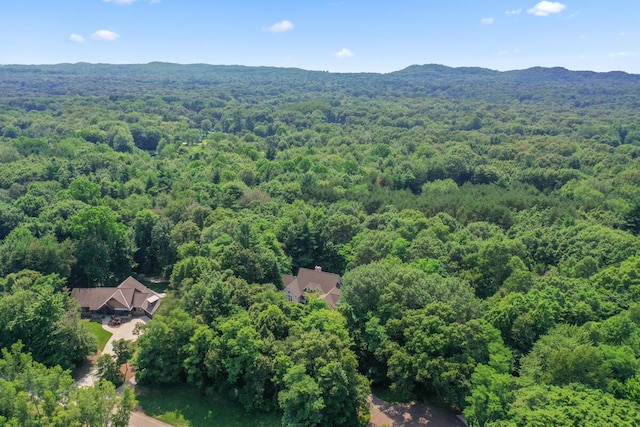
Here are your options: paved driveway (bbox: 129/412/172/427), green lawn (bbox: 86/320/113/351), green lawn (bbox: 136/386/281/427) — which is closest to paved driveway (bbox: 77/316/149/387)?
green lawn (bbox: 86/320/113/351)

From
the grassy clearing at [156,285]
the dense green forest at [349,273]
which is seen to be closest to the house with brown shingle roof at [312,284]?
the dense green forest at [349,273]

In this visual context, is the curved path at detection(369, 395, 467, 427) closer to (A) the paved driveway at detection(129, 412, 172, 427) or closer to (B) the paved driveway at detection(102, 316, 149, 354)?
(A) the paved driveway at detection(129, 412, 172, 427)

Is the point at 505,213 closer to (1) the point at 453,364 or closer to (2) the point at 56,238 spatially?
(1) the point at 453,364

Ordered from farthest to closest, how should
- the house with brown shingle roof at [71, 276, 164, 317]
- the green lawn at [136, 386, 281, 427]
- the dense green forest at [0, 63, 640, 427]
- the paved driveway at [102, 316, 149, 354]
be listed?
1. the house with brown shingle roof at [71, 276, 164, 317]
2. the paved driveway at [102, 316, 149, 354]
3. the green lawn at [136, 386, 281, 427]
4. the dense green forest at [0, 63, 640, 427]

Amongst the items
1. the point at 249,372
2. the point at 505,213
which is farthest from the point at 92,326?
the point at 505,213

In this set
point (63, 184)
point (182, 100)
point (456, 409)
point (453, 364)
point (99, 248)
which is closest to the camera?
point (453, 364)

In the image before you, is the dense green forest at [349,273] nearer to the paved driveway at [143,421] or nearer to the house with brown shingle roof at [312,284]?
the house with brown shingle roof at [312,284]
